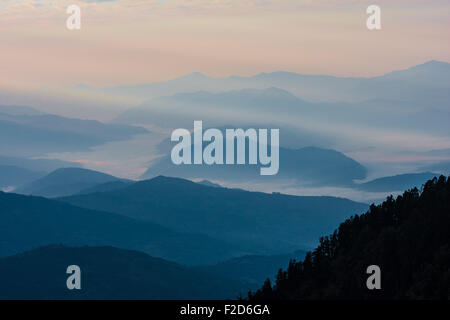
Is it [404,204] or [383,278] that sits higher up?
[404,204]

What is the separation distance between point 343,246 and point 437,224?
26020 millimetres

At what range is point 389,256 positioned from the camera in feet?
441

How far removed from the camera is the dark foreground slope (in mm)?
119750

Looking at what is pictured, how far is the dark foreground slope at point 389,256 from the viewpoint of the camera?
119750 mm
